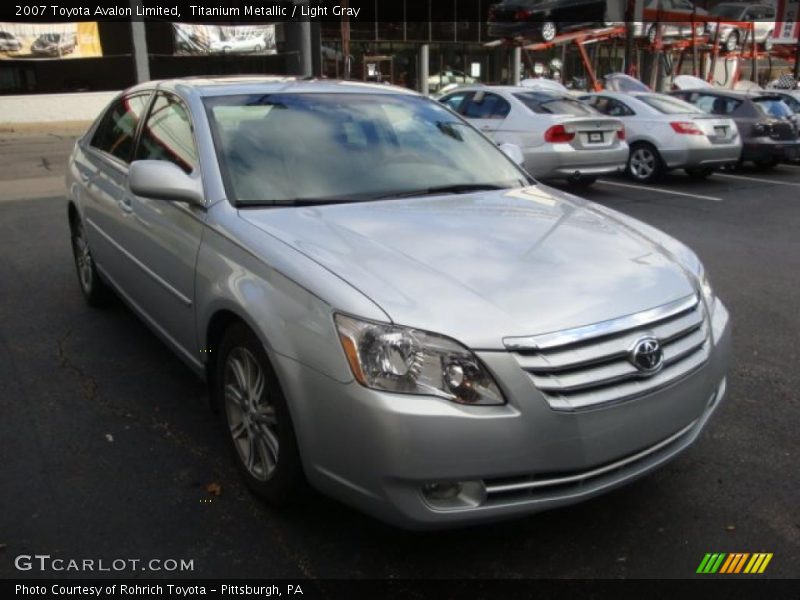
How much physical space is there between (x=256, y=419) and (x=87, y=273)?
123 inches

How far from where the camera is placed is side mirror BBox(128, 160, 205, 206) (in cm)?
329

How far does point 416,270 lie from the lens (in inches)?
104

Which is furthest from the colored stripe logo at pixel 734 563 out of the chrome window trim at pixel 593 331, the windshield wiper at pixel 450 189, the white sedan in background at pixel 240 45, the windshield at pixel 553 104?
the white sedan in background at pixel 240 45

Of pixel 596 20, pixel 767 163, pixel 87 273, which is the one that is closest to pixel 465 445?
pixel 87 273

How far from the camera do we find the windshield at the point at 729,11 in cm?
2675

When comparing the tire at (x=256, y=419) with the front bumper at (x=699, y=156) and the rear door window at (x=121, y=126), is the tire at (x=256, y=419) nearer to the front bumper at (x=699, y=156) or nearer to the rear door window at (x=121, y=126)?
the rear door window at (x=121, y=126)

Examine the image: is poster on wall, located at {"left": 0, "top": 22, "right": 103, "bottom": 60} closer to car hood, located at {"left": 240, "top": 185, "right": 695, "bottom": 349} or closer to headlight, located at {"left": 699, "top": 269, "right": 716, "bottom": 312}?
car hood, located at {"left": 240, "top": 185, "right": 695, "bottom": 349}

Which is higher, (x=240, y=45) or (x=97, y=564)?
(x=240, y=45)

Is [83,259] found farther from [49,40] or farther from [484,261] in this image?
[49,40]

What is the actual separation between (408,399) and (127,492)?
145 centimetres

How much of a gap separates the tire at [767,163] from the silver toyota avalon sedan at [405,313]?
11668 millimetres

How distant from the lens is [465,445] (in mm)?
2311

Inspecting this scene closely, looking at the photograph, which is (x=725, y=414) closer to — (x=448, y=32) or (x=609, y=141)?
(x=609, y=141)

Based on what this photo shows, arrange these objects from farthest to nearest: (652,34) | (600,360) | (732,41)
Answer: (732,41) → (652,34) → (600,360)
